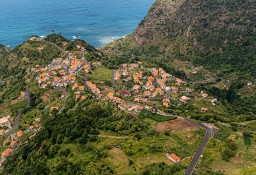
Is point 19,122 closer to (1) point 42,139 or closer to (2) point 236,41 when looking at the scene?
(1) point 42,139

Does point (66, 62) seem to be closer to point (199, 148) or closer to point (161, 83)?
point (161, 83)

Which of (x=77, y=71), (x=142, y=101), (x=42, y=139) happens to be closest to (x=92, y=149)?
(x=42, y=139)

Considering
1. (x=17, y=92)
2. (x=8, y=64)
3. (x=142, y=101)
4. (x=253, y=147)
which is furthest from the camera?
(x=8, y=64)

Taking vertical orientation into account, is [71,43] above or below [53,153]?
above

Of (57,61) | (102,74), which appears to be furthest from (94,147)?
(57,61)

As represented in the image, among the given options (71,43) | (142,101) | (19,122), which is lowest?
(19,122)

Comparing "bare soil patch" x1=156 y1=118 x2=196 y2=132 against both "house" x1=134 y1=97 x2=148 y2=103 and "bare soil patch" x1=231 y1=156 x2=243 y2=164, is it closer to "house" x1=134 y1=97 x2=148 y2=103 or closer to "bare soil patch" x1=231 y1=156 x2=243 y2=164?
"bare soil patch" x1=231 y1=156 x2=243 y2=164
